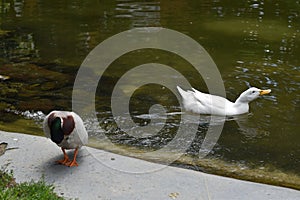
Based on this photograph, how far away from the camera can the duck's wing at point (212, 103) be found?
6078mm

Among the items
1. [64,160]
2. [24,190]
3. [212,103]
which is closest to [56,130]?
[64,160]

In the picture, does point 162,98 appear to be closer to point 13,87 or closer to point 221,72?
point 221,72

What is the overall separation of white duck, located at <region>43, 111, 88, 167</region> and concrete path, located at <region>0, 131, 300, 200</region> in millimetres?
154

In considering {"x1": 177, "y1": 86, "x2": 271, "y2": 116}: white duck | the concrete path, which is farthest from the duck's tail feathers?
the concrete path

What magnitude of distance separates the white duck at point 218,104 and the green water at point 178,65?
5.1 inches

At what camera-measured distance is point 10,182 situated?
371 centimetres

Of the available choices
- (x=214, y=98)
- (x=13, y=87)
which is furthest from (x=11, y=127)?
(x=214, y=98)

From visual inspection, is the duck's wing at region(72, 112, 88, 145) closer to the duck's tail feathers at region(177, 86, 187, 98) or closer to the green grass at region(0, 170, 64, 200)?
the green grass at region(0, 170, 64, 200)

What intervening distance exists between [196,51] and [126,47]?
4.06 ft

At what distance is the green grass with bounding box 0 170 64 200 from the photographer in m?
3.40

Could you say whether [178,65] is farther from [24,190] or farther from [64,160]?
[24,190]

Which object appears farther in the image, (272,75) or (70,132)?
(272,75)

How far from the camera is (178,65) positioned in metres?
7.79

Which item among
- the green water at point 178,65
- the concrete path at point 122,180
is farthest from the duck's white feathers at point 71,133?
the green water at point 178,65
